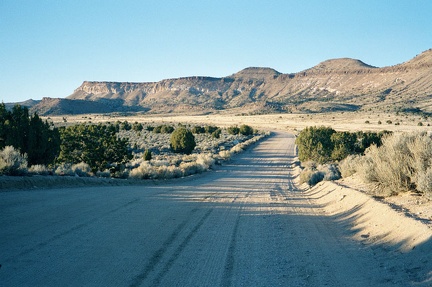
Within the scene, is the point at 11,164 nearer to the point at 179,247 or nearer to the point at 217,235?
the point at 217,235

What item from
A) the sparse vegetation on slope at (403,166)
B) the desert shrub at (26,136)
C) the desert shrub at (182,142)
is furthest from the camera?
the desert shrub at (182,142)

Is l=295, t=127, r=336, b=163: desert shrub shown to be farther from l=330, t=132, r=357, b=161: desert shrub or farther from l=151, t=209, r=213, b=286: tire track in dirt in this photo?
l=151, t=209, r=213, b=286: tire track in dirt

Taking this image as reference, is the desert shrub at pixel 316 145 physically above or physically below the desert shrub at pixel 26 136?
below

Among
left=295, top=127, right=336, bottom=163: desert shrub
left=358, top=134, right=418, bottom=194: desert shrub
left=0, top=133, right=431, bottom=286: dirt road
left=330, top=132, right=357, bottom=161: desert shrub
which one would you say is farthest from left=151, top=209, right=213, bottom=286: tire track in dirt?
left=295, top=127, right=336, bottom=163: desert shrub

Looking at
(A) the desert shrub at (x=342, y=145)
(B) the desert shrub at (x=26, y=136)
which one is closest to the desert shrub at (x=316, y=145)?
(A) the desert shrub at (x=342, y=145)

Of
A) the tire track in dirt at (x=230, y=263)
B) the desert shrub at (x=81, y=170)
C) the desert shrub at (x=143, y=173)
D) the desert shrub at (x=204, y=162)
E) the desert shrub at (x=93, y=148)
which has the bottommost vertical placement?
the desert shrub at (x=204, y=162)

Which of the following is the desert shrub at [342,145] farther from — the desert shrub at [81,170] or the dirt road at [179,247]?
the desert shrub at [81,170]

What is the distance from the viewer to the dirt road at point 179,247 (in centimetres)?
660

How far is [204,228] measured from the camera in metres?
10.4

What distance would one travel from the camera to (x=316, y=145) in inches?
1334

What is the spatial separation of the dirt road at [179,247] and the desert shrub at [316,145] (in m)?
19.7

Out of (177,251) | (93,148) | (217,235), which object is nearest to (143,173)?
(93,148)

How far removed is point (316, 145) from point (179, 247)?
89.2ft

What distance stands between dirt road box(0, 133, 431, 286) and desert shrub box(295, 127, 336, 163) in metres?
19.7
